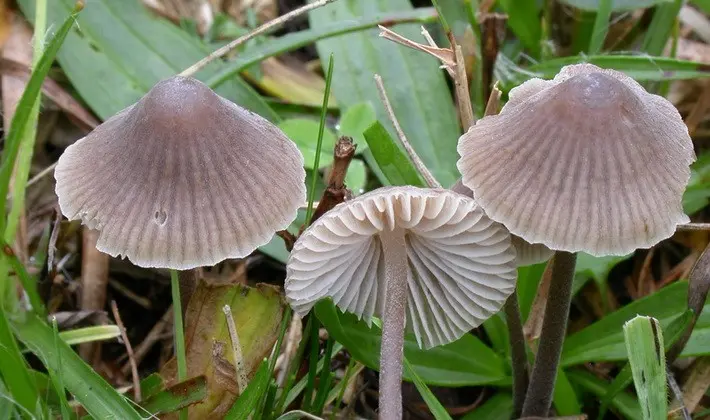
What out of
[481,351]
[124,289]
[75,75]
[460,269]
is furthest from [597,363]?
[75,75]

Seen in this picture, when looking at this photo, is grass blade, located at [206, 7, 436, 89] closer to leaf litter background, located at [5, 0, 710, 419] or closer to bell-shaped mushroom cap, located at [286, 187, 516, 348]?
leaf litter background, located at [5, 0, 710, 419]

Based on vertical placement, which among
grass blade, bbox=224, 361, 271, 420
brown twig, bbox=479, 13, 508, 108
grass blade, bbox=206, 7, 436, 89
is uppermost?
grass blade, bbox=206, 7, 436, 89

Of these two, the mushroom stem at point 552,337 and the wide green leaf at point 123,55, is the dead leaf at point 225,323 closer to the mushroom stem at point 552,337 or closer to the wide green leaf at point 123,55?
the mushroom stem at point 552,337

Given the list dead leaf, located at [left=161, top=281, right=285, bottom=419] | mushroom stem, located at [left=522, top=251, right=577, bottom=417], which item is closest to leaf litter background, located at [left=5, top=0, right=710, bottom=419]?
dead leaf, located at [left=161, top=281, right=285, bottom=419]

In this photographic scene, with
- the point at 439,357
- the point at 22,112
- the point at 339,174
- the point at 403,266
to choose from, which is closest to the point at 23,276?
the point at 22,112

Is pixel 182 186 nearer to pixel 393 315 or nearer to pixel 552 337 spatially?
pixel 393 315

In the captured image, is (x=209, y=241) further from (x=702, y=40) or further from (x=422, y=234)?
(x=702, y=40)
